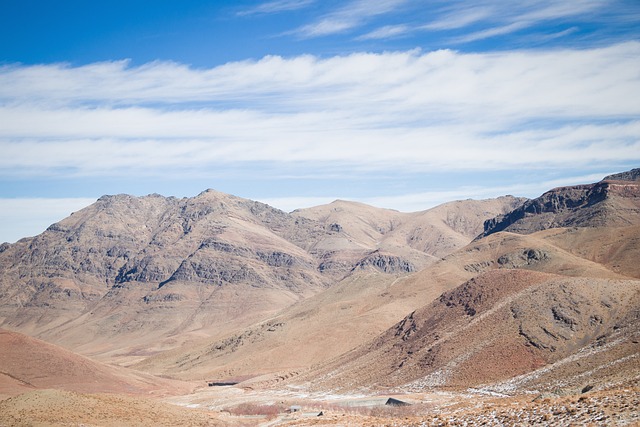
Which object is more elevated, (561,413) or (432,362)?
(561,413)

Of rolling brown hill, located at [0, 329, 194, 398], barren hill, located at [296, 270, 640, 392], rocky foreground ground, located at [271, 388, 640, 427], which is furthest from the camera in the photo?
rolling brown hill, located at [0, 329, 194, 398]

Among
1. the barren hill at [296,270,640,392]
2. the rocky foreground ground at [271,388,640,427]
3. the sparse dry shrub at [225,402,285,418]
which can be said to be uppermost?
the rocky foreground ground at [271,388,640,427]

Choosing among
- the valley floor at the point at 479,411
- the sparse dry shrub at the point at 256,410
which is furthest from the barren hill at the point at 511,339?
the sparse dry shrub at the point at 256,410

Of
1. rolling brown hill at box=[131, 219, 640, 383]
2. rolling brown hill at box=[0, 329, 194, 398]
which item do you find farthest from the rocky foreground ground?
rolling brown hill at box=[131, 219, 640, 383]

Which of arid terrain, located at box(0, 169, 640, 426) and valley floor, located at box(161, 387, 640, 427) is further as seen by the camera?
arid terrain, located at box(0, 169, 640, 426)

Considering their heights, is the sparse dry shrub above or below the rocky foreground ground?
below

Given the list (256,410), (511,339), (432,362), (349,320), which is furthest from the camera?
(349,320)

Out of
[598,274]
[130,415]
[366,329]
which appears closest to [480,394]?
[130,415]

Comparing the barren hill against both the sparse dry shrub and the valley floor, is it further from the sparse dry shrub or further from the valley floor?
the sparse dry shrub

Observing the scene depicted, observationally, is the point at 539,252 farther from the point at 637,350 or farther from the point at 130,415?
the point at 130,415

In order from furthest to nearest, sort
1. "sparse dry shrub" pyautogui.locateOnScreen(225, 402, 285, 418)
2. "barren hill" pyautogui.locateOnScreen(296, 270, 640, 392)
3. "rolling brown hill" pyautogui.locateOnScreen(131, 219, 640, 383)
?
1. "rolling brown hill" pyautogui.locateOnScreen(131, 219, 640, 383)
2. "sparse dry shrub" pyautogui.locateOnScreen(225, 402, 285, 418)
3. "barren hill" pyautogui.locateOnScreen(296, 270, 640, 392)

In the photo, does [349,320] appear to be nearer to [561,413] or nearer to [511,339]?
[511,339]

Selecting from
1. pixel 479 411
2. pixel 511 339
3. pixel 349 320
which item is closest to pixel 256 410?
pixel 511 339

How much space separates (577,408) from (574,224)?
535 ft
